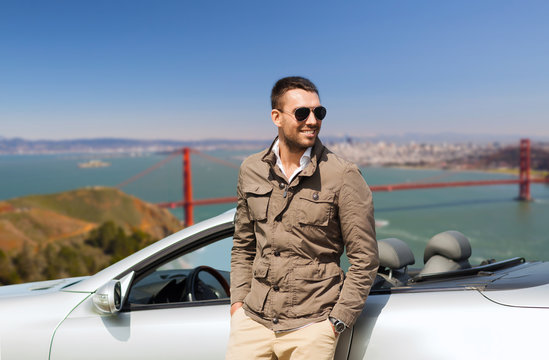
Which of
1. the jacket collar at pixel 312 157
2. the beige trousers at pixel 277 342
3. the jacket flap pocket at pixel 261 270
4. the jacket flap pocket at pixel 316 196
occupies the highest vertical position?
the jacket collar at pixel 312 157

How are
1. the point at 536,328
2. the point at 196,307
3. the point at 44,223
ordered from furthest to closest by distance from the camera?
the point at 44,223, the point at 196,307, the point at 536,328

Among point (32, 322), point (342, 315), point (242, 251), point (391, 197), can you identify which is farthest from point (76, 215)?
point (391, 197)

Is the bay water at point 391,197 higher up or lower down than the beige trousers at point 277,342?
lower down

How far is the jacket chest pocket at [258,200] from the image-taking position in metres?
1.43

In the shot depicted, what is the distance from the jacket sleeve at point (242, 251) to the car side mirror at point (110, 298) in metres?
0.43

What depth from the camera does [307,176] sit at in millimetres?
1370

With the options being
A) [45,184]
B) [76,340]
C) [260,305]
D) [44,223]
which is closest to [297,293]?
[260,305]

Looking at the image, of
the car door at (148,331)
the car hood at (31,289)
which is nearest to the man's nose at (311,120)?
the car door at (148,331)

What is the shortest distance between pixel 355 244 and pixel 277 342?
39cm

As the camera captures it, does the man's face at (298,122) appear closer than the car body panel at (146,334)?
Yes

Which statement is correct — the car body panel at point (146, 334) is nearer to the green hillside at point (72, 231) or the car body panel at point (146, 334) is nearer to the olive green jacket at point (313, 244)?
the olive green jacket at point (313, 244)

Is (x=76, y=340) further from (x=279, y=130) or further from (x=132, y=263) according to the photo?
(x=279, y=130)

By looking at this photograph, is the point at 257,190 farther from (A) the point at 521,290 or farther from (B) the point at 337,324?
(A) the point at 521,290

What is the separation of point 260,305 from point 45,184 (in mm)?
41352
